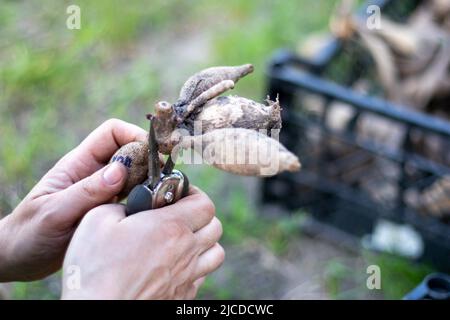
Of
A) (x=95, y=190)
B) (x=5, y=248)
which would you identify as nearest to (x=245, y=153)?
(x=95, y=190)

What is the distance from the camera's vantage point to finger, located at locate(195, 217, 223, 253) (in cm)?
106

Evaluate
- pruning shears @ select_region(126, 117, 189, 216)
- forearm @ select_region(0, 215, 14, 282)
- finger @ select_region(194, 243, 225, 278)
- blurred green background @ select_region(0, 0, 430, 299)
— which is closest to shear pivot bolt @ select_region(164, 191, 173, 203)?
pruning shears @ select_region(126, 117, 189, 216)

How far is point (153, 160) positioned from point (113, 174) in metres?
0.07

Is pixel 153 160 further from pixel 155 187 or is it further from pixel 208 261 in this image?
pixel 208 261

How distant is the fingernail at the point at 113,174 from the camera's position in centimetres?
102

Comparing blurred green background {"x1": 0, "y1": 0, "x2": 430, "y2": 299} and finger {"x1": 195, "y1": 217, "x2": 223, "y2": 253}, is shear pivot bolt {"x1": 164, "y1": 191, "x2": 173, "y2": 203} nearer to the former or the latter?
finger {"x1": 195, "y1": 217, "x2": 223, "y2": 253}

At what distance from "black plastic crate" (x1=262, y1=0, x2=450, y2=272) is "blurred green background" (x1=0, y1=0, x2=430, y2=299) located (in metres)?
0.11

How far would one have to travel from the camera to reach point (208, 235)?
107 centimetres

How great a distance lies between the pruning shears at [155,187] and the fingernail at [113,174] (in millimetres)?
34

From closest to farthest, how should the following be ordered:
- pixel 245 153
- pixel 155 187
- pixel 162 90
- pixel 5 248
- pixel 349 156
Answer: pixel 245 153 < pixel 155 187 < pixel 5 248 < pixel 349 156 < pixel 162 90

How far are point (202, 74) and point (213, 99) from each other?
61 millimetres

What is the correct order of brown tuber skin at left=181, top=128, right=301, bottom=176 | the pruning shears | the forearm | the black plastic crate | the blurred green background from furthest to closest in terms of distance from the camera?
the blurred green background → the black plastic crate → the forearm → the pruning shears → brown tuber skin at left=181, top=128, right=301, bottom=176
